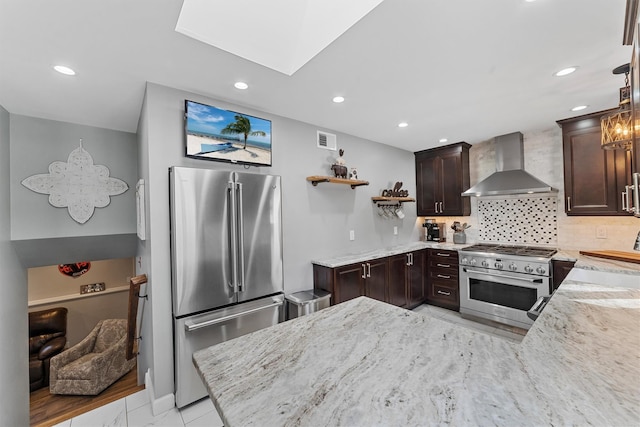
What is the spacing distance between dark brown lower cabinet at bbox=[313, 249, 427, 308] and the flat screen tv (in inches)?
56.6

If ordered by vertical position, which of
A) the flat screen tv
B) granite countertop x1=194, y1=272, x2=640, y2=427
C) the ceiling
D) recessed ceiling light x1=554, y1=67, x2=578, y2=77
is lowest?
granite countertop x1=194, y1=272, x2=640, y2=427

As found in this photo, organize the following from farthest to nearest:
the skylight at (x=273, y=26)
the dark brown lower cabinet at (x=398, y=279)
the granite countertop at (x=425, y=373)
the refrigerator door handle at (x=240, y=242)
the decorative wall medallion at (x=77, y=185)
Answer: the dark brown lower cabinet at (x=398, y=279), the decorative wall medallion at (x=77, y=185), the refrigerator door handle at (x=240, y=242), the skylight at (x=273, y=26), the granite countertop at (x=425, y=373)

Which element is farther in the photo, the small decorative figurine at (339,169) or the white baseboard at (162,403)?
the small decorative figurine at (339,169)

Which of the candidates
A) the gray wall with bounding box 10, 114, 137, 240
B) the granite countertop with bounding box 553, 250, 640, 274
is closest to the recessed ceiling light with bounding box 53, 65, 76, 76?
the gray wall with bounding box 10, 114, 137, 240

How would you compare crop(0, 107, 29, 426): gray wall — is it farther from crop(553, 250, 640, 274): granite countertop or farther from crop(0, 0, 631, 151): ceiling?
A: crop(553, 250, 640, 274): granite countertop

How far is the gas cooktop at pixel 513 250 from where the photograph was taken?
3.16 meters

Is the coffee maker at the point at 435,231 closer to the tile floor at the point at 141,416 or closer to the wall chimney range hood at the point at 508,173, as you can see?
the wall chimney range hood at the point at 508,173

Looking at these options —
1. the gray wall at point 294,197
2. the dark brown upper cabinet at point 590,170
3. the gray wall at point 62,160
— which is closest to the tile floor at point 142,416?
the gray wall at point 294,197

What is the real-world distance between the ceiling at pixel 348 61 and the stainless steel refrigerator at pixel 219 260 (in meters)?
0.81

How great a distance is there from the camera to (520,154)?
12.0 ft

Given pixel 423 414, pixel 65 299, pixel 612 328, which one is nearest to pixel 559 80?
pixel 612 328

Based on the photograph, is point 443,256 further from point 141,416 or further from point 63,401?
point 63,401

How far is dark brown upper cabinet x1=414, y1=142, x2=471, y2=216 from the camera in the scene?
408cm

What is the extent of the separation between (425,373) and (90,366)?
176 inches
